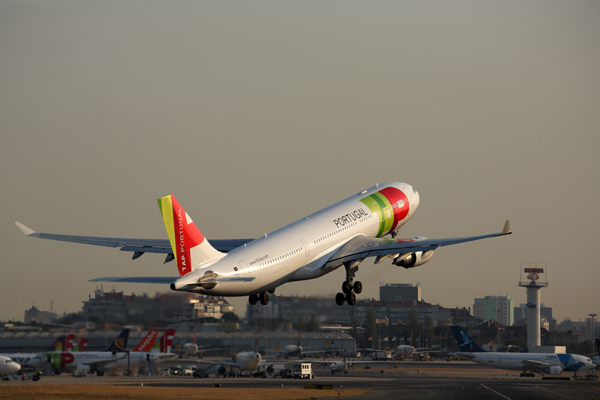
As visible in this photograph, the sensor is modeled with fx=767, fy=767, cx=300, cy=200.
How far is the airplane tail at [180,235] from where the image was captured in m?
36.2

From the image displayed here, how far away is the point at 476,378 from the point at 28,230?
241 feet

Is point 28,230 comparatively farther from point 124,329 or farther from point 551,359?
point 551,359

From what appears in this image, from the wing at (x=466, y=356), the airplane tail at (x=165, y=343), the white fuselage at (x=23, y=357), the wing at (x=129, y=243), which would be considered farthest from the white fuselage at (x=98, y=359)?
the wing at (x=466, y=356)

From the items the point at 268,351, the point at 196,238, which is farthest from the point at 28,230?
the point at 268,351

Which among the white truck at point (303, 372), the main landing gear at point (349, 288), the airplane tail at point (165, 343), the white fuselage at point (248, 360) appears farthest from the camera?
the white truck at point (303, 372)

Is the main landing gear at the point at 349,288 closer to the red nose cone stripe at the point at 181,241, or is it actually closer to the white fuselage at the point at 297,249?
the white fuselage at the point at 297,249

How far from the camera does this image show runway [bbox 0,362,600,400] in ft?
240

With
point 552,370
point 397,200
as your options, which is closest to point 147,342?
point 397,200

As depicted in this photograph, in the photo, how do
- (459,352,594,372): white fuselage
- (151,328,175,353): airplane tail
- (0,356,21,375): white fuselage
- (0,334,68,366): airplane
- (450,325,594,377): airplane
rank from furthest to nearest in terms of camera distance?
(459,352,594,372): white fuselage < (450,325,594,377): airplane < (0,356,21,375): white fuselage < (0,334,68,366): airplane < (151,328,175,353): airplane tail

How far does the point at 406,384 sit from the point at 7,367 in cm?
4309

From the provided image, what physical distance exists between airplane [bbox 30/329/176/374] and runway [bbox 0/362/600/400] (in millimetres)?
1574

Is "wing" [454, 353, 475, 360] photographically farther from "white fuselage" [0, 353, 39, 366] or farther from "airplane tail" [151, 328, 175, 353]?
"white fuselage" [0, 353, 39, 366]

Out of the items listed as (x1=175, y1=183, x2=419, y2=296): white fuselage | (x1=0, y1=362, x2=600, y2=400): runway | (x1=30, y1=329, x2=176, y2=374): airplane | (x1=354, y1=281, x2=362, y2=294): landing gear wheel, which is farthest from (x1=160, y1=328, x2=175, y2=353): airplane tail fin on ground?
(x1=354, y1=281, x2=362, y2=294): landing gear wheel

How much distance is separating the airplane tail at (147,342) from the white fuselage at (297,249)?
1136 inches
